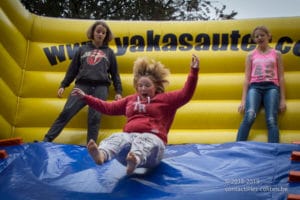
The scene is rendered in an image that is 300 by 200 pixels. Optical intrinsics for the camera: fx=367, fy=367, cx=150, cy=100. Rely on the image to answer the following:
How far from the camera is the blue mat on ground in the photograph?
1.59m

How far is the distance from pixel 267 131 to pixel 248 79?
40cm

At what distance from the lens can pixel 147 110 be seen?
194 centimetres

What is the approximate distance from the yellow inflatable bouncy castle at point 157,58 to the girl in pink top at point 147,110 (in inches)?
31.1

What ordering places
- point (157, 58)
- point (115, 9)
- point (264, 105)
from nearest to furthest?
point (264, 105) < point (157, 58) < point (115, 9)

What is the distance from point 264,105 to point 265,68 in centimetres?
27

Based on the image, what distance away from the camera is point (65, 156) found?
7.11ft

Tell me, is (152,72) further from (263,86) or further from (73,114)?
(263,86)

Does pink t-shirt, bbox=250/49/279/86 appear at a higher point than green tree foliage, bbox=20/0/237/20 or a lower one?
lower

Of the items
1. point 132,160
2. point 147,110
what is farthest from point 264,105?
point 132,160

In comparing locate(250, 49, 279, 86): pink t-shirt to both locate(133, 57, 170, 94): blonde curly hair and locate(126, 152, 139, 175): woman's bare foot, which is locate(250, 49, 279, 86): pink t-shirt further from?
locate(126, 152, 139, 175): woman's bare foot

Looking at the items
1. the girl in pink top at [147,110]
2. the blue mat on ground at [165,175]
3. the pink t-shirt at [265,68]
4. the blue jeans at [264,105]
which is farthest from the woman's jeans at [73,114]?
the pink t-shirt at [265,68]

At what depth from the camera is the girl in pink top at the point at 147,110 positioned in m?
1.71

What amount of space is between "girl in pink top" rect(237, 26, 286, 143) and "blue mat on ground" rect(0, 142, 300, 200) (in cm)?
41

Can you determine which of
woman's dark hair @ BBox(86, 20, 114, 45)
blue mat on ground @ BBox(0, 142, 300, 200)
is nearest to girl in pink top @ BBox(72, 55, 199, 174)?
blue mat on ground @ BBox(0, 142, 300, 200)
